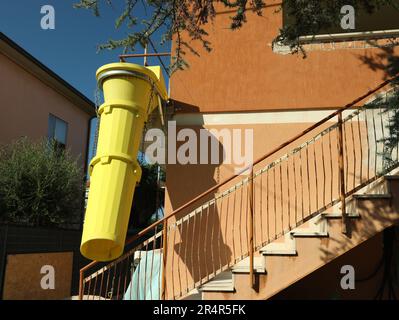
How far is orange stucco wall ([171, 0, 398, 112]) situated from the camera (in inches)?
279

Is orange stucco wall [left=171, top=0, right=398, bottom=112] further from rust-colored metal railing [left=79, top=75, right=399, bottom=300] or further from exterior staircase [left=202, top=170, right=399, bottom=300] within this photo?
exterior staircase [left=202, top=170, right=399, bottom=300]

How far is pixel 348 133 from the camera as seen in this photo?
688 centimetres

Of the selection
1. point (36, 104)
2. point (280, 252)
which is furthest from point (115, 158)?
point (36, 104)

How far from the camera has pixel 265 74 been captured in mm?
7363

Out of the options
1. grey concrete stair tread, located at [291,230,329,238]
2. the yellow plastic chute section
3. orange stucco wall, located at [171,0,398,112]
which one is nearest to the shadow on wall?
orange stucco wall, located at [171,0,398,112]

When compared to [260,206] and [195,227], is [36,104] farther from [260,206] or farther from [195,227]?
[260,206]

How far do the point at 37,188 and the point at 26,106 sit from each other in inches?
172

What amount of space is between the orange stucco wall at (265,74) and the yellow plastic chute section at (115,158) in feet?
4.43

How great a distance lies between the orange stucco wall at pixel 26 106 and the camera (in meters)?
11.8

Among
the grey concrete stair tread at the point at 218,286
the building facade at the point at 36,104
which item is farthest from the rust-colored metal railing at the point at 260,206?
the building facade at the point at 36,104
